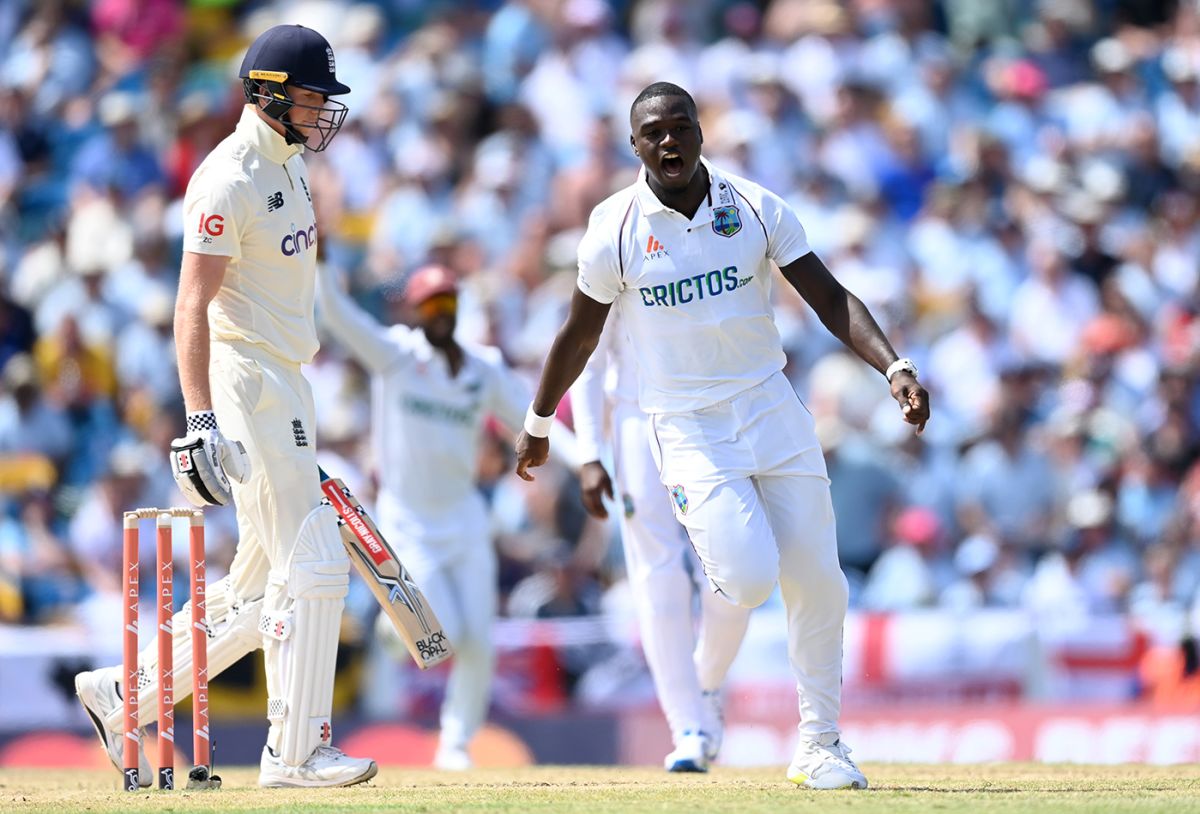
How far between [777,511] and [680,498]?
Answer: 1.16ft

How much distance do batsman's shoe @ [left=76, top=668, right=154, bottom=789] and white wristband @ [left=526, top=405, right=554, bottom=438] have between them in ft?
6.09

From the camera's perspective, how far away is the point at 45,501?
13.6 meters

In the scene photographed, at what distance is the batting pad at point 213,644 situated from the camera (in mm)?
7488

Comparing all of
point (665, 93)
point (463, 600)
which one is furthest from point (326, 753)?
point (463, 600)

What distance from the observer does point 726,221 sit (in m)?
7.14

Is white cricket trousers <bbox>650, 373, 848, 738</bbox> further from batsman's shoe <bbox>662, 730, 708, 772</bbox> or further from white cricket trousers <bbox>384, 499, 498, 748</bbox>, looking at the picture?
white cricket trousers <bbox>384, 499, 498, 748</bbox>

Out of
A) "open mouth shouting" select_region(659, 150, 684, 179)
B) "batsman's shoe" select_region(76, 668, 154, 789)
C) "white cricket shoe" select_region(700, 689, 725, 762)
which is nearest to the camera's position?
"open mouth shouting" select_region(659, 150, 684, 179)

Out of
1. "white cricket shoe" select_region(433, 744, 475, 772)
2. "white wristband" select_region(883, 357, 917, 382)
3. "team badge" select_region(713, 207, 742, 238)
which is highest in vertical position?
"team badge" select_region(713, 207, 742, 238)

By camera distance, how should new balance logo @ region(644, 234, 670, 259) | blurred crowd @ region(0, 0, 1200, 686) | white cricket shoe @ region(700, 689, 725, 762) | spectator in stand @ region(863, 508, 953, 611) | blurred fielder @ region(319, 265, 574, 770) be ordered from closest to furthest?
→ new balance logo @ region(644, 234, 670, 259) < white cricket shoe @ region(700, 689, 725, 762) < blurred fielder @ region(319, 265, 574, 770) < spectator in stand @ region(863, 508, 953, 611) < blurred crowd @ region(0, 0, 1200, 686)

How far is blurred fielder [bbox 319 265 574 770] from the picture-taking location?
10641mm

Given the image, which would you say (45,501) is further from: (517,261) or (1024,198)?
(1024,198)

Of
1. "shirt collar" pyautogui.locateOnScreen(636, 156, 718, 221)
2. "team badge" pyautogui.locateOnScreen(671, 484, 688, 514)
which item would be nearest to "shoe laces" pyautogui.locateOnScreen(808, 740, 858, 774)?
"team badge" pyautogui.locateOnScreen(671, 484, 688, 514)

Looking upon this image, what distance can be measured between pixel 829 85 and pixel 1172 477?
15.5ft

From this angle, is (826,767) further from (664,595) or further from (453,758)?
(453,758)
